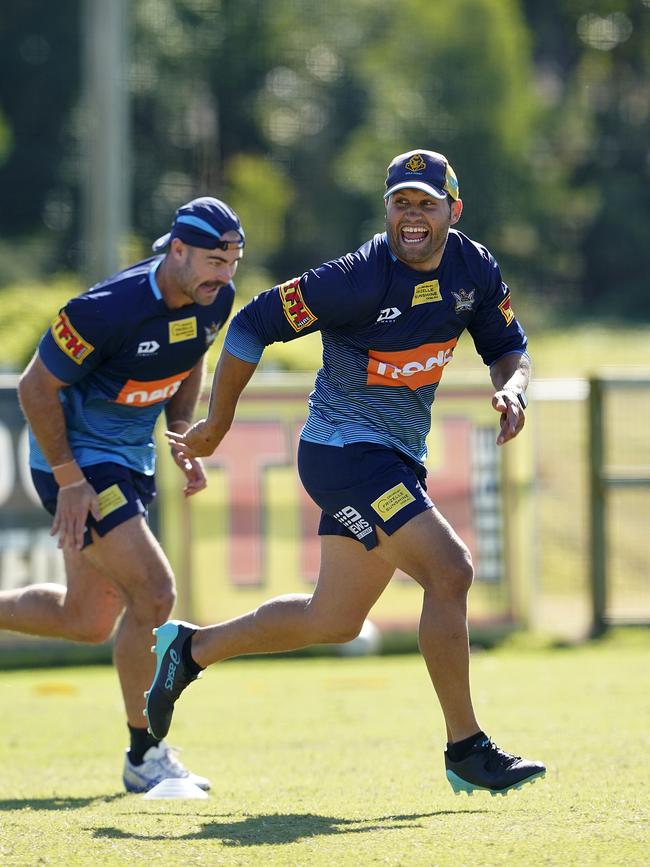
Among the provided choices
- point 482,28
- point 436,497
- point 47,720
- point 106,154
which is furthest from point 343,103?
point 47,720

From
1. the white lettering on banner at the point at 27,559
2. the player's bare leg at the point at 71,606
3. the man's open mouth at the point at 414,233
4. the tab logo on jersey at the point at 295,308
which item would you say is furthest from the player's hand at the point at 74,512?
the white lettering on banner at the point at 27,559

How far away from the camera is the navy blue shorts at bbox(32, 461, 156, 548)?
6449mm

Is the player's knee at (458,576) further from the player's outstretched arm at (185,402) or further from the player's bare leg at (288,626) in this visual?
the player's outstretched arm at (185,402)

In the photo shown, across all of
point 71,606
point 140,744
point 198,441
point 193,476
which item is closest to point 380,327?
point 198,441

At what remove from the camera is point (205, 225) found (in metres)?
6.29

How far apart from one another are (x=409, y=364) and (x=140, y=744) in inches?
81.7

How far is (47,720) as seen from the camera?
873 cm

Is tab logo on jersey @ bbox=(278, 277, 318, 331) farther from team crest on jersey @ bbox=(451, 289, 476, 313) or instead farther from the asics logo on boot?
the asics logo on boot

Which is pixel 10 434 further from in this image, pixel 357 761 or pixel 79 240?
pixel 79 240

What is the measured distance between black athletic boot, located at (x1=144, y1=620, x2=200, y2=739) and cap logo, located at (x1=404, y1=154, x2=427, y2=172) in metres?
1.94

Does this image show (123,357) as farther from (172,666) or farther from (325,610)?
(325,610)

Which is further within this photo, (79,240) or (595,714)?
(79,240)

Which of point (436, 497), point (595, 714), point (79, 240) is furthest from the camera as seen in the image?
point (79, 240)

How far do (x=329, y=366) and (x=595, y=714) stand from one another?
11.3ft
